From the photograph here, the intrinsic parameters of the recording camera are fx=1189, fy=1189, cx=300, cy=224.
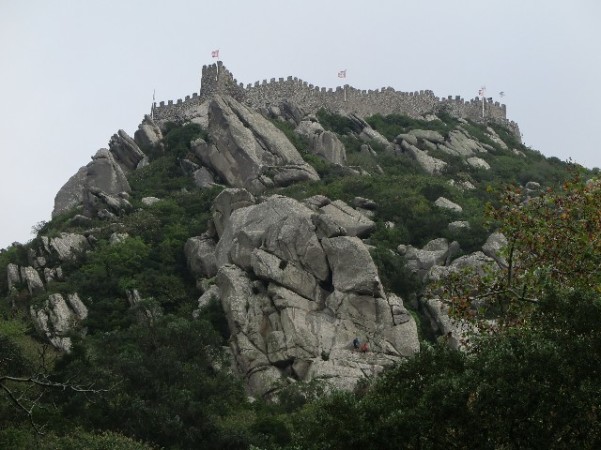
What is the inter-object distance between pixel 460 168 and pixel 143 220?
21.6 m

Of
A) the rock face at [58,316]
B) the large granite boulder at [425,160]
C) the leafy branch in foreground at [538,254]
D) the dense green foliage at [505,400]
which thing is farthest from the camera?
the large granite boulder at [425,160]

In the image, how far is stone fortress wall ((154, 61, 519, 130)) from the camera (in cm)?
7462

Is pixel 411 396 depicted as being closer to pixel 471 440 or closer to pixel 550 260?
pixel 471 440

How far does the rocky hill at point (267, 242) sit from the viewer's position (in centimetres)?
4000

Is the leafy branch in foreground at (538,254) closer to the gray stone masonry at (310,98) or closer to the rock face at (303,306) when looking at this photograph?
the rock face at (303,306)

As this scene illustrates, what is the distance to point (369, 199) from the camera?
5394 cm

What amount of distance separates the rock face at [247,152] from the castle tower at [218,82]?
36.7 feet

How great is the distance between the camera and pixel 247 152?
2307 inches

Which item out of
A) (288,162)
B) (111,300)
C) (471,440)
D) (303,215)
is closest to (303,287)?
(303,215)

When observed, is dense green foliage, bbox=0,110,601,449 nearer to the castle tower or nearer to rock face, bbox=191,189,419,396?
rock face, bbox=191,189,419,396

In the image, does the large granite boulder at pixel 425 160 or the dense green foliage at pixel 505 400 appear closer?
the dense green foliage at pixel 505 400

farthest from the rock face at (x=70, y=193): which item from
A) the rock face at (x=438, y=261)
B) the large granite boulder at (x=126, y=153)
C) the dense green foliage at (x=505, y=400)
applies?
the dense green foliage at (x=505, y=400)

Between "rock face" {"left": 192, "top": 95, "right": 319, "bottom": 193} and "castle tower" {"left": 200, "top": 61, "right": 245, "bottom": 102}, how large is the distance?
440 inches

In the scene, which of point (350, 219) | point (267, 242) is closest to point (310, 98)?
point (350, 219)
